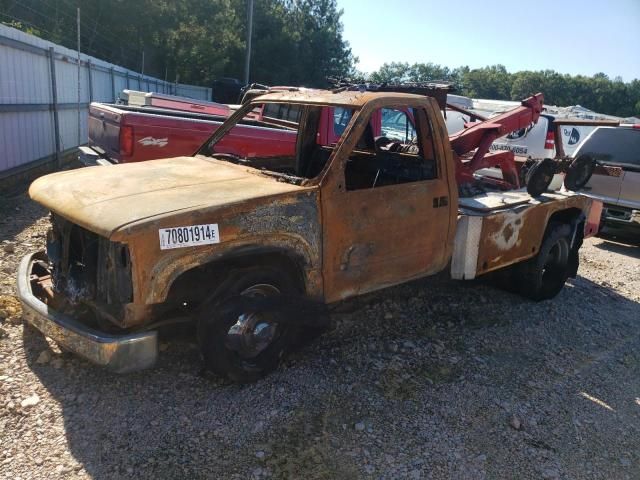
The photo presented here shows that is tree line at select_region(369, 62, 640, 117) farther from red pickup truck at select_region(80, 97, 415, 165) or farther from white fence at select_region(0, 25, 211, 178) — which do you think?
red pickup truck at select_region(80, 97, 415, 165)

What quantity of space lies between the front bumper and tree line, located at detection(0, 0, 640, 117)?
13.9 metres

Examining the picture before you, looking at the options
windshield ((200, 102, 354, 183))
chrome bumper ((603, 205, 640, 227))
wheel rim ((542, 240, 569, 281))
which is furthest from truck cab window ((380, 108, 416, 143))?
chrome bumper ((603, 205, 640, 227))

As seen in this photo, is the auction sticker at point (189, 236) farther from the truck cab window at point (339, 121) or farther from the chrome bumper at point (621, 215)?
the chrome bumper at point (621, 215)

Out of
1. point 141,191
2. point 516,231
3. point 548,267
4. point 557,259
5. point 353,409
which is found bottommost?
point 353,409

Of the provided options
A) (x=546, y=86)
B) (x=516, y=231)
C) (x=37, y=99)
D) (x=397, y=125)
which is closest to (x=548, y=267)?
(x=516, y=231)

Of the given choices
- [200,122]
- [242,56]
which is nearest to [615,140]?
[200,122]

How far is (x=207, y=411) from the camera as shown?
3330 mm

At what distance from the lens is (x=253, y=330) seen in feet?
11.5

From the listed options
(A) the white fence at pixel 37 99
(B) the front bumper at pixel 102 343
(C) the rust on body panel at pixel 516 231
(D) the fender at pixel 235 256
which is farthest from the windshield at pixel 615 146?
(A) the white fence at pixel 37 99

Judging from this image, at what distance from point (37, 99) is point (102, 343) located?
872 centimetres

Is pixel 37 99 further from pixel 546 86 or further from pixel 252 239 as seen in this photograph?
pixel 546 86

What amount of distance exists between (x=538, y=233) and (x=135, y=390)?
3929mm

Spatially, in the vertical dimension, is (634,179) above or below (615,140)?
below

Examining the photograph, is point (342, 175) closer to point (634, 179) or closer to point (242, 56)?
point (634, 179)
